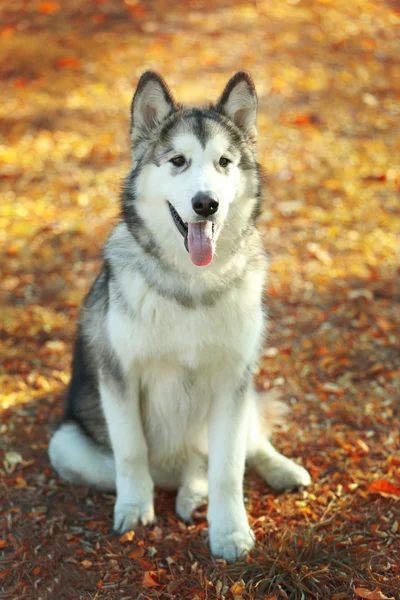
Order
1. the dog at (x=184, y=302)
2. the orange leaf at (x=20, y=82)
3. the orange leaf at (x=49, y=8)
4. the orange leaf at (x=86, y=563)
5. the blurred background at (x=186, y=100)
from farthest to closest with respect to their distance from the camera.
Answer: the orange leaf at (x=49, y=8) → the orange leaf at (x=20, y=82) → the blurred background at (x=186, y=100) → the orange leaf at (x=86, y=563) → the dog at (x=184, y=302)

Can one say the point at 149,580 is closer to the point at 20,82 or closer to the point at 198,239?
the point at 198,239

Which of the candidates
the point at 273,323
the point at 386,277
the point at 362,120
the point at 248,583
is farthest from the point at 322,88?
the point at 248,583

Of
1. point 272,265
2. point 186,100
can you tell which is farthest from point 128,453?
point 186,100

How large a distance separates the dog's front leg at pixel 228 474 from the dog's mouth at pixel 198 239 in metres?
0.78

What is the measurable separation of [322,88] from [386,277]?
4.28 m

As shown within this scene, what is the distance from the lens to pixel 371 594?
3.44m

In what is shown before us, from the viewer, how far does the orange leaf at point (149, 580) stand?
11.8ft

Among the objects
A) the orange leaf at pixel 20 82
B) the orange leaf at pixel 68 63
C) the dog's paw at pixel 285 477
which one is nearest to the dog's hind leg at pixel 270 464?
the dog's paw at pixel 285 477

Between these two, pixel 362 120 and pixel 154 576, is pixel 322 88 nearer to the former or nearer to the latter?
pixel 362 120

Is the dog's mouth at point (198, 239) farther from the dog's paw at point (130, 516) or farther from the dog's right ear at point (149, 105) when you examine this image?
the dog's paw at point (130, 516)

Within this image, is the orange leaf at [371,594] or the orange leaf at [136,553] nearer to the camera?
the orange leaf at [371,594]

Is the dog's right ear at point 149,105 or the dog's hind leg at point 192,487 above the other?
the dog's right ear at point 149,105

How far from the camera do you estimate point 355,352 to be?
231 inches

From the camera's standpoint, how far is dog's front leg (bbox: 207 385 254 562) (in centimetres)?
386
